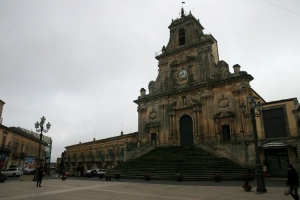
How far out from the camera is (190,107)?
28344 mm

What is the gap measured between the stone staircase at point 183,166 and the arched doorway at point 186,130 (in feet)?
7.10

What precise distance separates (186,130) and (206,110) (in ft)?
12.0

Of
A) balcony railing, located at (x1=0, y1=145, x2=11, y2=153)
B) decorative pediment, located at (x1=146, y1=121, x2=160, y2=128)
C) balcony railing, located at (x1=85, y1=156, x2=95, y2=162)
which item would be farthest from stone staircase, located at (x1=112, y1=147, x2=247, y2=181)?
balcony railing, located at (x1=85, y1=156, x2=95, y2=162)

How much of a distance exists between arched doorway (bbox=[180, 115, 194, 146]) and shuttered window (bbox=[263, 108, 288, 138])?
8815 millimetres

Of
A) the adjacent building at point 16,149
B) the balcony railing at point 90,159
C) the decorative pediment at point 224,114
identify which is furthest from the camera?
the balcony railing at point 90,159

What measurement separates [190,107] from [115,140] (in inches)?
887

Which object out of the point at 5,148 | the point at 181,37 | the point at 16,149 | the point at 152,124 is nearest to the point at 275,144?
the point at 152,124

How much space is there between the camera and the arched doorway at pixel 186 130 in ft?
91.9

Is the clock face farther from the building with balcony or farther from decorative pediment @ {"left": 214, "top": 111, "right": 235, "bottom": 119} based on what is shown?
the building with balcony

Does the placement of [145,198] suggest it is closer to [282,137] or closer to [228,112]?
[282,137]

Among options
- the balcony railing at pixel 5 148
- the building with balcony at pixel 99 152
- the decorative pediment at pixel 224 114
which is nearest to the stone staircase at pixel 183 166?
the decorative pediment at pixel 224 114

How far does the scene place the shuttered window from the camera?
20984mm

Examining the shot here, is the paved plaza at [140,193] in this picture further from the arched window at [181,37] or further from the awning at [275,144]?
the arched window at [181,37]

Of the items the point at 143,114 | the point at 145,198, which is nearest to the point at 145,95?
the point at 143,114
